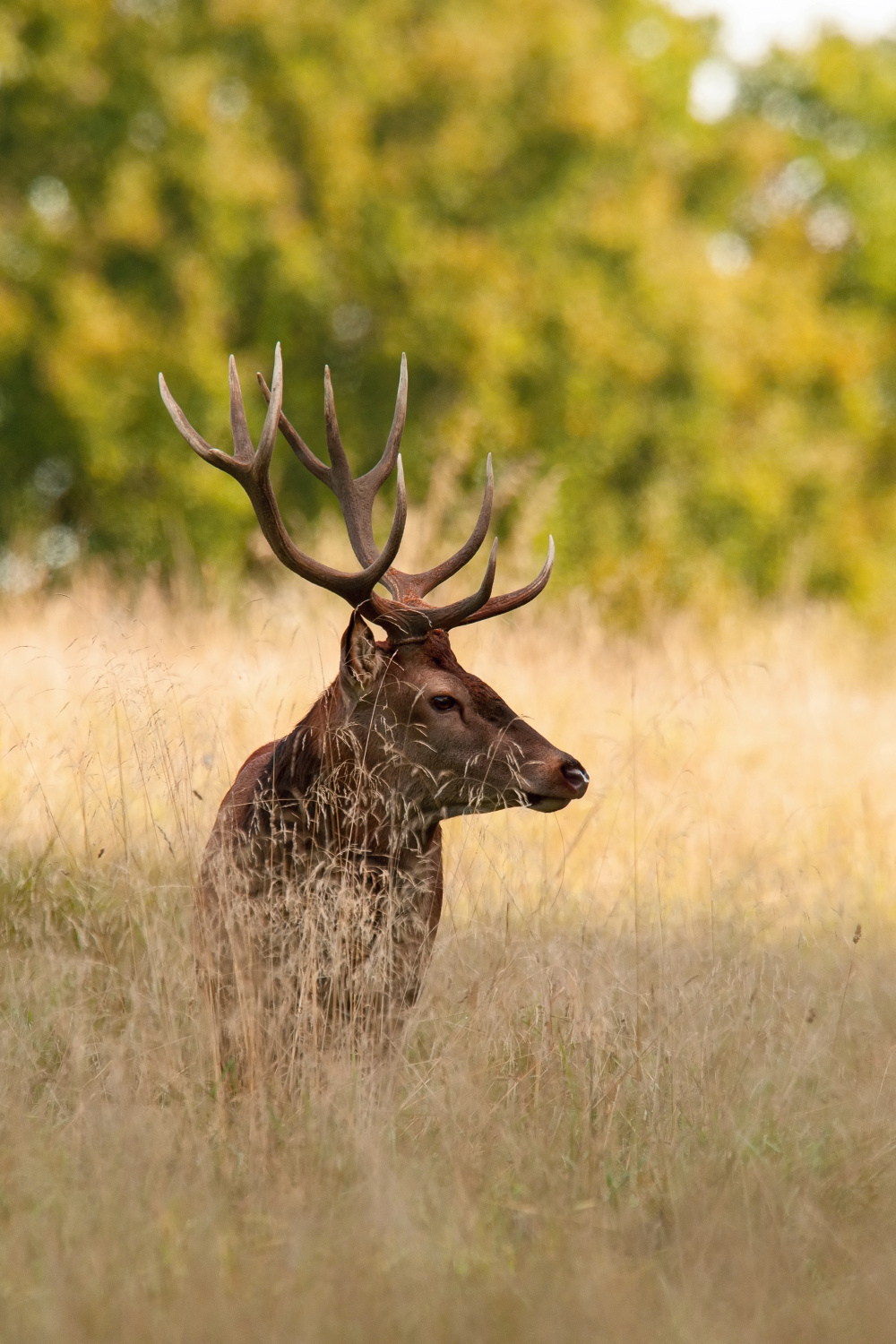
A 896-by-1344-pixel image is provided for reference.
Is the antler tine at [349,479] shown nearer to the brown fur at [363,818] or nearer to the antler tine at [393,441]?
the antler tine at [393,441]

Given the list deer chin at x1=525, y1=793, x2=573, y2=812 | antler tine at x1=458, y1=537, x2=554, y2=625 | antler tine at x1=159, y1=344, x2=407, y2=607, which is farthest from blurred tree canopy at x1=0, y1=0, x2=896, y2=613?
deer chin at x1=525, y1=793, x2=573, y2=812

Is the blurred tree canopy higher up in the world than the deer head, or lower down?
higher up

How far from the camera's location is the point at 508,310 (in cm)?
1803

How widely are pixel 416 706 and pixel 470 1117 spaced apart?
1.31 metres

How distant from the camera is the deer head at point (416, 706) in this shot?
4.50 m

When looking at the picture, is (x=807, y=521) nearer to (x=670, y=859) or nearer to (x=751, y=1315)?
(x=670, y=859)

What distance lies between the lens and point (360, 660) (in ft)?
15.1

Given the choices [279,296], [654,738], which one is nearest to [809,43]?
[279,296]

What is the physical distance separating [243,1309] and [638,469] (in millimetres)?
18323

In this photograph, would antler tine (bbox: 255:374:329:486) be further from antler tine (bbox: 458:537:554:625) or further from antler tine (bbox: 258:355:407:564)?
antler tine (bbox: 458:537:554:625)

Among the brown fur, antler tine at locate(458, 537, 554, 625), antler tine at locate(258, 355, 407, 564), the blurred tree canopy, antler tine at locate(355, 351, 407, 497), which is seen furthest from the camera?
the blurred tree canopy

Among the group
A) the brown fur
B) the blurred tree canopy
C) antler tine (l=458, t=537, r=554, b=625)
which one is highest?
the blurred tree canopy

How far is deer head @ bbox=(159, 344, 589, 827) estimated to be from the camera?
4500 millimetres

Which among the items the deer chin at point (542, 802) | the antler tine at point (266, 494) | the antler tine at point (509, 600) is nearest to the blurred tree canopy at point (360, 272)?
the antler tine at point (509, 600)
